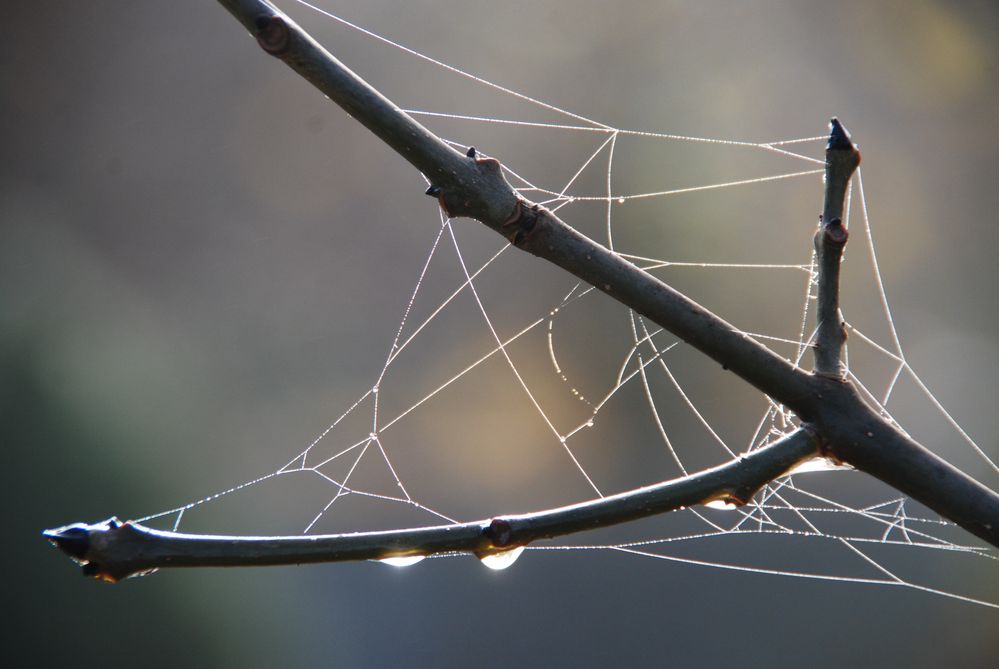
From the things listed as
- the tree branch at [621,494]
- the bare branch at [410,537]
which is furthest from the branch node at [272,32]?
the bare branch at [410,537]

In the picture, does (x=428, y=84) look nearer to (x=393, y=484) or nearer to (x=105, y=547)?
(x=393, y=484)

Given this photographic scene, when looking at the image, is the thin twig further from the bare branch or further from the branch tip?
the branch tip

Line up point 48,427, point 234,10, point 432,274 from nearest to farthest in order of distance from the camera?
point 234,10
point 48,427
point 432,274

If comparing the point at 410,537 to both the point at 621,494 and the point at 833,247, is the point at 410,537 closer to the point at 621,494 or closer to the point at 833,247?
the point at 621,494

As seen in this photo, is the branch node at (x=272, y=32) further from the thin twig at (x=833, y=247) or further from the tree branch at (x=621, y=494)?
the thin twig at (x=833, y=247)

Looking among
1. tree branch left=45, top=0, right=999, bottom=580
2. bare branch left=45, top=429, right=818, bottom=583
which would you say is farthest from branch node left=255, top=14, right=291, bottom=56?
bare branch left=45, top=429, right=818, bottom=583

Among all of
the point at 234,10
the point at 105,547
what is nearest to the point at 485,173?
the point at 234,10
